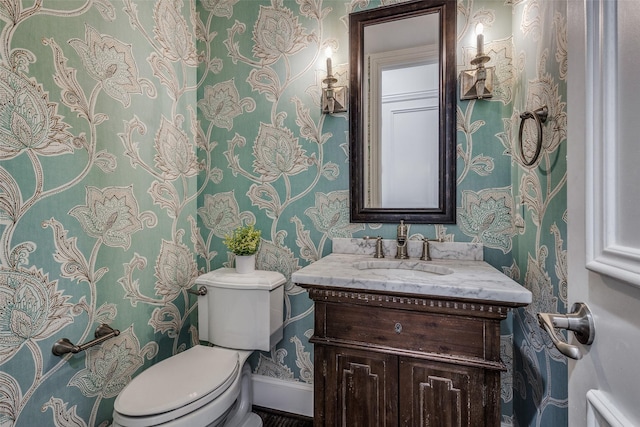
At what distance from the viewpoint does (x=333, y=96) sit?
5.13ft

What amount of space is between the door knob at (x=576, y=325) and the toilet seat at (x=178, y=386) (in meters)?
1.10

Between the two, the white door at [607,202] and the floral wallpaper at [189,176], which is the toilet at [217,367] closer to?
the floral wallpaper at [189,176]

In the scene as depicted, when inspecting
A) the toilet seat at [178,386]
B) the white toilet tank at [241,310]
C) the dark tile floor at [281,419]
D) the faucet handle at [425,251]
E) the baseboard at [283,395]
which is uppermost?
the faucet handle at [425,251]

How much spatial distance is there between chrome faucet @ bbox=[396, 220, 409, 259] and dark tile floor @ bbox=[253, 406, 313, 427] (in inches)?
40.0

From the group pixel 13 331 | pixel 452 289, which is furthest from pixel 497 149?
pixel 13 331

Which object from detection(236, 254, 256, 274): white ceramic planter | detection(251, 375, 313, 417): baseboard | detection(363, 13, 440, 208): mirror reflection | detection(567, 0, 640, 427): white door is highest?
detection(363, 13, 440, 208): mirror reflection

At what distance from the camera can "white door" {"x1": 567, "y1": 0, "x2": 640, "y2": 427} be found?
373mm

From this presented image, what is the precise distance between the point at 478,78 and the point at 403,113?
345 millimetres

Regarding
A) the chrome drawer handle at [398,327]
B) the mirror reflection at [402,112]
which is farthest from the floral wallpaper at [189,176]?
the chrome drawer handle at [398,327]

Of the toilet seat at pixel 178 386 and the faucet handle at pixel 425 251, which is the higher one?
the faucet handle at pixel 425 251

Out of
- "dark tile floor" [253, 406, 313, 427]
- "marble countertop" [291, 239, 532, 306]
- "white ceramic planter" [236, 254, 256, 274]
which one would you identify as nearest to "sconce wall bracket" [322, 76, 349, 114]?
"marble countertop" [291, 239, 532, 306]

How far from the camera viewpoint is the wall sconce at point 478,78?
1.32 m

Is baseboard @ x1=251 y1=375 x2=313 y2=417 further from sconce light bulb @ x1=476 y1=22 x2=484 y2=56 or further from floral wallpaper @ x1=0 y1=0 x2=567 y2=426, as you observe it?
sconce light bulb @ x1=476 y1=22 x2=484 y2=56

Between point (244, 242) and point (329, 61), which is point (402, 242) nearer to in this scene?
point (244, 242)
